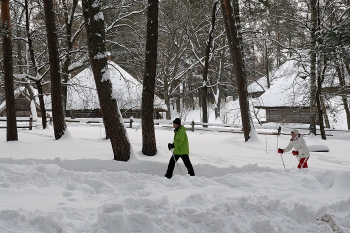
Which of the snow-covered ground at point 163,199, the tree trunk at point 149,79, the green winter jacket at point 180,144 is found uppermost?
the tree trunk at point 149,79

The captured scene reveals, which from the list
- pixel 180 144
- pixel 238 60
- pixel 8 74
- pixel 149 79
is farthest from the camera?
pixel 238 60

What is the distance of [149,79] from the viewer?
11234mm

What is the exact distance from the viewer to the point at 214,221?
484cm

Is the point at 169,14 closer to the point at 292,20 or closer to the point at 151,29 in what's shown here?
the point at 292,20

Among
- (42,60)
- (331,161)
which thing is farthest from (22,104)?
(331,161)

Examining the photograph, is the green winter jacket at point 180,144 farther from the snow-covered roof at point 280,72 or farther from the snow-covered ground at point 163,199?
the snow-covered roof at point 280,72

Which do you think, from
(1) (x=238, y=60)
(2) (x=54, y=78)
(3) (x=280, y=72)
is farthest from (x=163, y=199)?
(3) (x=280, y=72)

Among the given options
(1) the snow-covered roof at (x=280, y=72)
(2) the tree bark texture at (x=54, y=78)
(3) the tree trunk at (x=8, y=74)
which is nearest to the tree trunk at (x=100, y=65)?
(2) the tree bark texture at (x=54, y=78)

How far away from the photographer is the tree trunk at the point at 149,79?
11133 mm

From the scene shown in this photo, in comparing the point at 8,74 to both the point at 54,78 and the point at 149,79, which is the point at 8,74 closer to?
the point at 54,78

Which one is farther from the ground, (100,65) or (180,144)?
(100,65)

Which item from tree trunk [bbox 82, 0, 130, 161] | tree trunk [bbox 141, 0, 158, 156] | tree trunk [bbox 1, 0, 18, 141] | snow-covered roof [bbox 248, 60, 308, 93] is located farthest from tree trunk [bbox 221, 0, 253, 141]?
tree trunk [bbox 1, 0, 18, 141]

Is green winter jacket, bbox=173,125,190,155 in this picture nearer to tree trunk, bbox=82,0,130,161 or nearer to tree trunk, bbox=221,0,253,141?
tree trunk, bbox=82,0,130,161

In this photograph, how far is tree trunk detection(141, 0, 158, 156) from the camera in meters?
11.1
